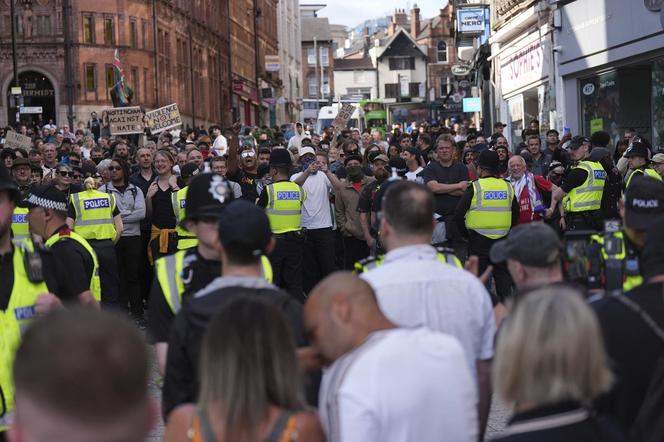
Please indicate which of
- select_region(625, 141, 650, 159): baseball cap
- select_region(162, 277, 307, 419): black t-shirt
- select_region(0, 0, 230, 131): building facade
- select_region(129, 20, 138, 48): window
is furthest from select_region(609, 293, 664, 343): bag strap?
select_region(129, 20, 138, 48): window

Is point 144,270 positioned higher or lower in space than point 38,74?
lower

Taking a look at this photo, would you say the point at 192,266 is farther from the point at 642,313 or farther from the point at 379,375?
the point at 642,313

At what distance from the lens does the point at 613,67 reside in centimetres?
2652

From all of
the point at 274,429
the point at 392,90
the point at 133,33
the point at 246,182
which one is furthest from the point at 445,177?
the point at 392,90

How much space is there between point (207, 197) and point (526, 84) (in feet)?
98.9

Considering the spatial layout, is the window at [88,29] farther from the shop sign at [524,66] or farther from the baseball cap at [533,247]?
the baseball cap at [533,247]

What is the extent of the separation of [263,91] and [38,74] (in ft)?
99.1

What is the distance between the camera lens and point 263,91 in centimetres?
9088

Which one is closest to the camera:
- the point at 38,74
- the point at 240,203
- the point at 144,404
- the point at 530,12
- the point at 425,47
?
the point at 144,404

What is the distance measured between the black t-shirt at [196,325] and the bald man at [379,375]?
307mm

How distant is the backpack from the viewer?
426 cm

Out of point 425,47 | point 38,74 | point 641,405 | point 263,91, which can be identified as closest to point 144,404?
point 641,405

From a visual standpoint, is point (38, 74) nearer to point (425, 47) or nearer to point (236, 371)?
point (236, 371)

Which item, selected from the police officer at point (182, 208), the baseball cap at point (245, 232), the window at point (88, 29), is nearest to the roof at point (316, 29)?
the window at point (88, 29)
